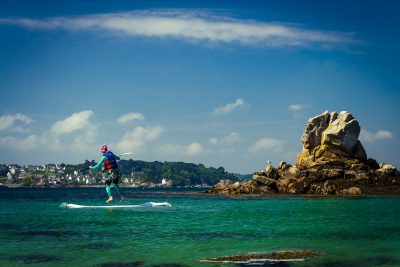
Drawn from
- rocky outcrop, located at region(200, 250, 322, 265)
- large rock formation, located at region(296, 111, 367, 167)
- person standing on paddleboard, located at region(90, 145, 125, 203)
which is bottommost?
rocky outcrop, located at region(200, 250, 322, 265)

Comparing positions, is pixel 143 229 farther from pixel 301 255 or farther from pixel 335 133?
pixel 335 133

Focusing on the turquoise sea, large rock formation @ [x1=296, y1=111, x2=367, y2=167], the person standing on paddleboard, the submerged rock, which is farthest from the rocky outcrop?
large rock formation @ [x1=296, y1=111, x2=367, y2=167]

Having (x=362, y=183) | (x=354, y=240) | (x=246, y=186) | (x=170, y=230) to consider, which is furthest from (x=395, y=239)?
(x=246, y=186)

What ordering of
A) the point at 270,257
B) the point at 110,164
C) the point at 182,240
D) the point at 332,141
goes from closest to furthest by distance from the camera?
1. the point at 270,257
2. the point at 182,240
3. the point at 110,164
4. the point at 332,141

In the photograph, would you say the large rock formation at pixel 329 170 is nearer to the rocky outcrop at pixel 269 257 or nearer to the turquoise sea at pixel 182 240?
the turquoise sea at pixel 182 240

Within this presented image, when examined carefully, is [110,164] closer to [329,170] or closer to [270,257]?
[270,257]

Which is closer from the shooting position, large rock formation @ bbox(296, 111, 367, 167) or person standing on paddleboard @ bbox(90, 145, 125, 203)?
person standing on paddleboard @ bbox(90, 145, 125, 203)

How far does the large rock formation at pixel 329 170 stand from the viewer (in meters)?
104

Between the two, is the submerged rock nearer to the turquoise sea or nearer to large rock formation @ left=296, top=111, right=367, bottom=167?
the turquoise sea

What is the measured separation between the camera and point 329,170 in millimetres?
108188

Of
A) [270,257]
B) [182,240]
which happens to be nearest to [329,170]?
[182,240]

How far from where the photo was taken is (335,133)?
4658 inches

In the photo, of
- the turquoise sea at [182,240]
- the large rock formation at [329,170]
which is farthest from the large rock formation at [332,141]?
the turquoise sea at [182,240]

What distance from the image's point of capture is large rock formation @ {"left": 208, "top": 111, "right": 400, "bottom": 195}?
4102 inches
